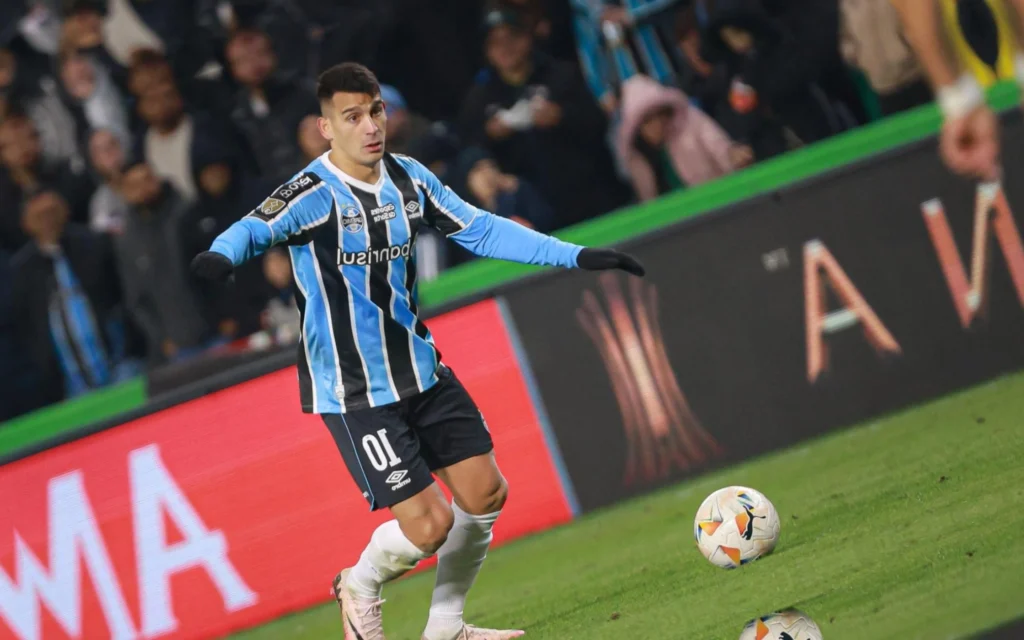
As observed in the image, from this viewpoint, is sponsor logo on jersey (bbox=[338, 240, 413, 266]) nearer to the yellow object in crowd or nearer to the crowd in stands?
the crowd in stands

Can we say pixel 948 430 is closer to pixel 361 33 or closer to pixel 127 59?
pixel 361 33

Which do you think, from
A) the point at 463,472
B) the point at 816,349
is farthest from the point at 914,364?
the point at 463,472

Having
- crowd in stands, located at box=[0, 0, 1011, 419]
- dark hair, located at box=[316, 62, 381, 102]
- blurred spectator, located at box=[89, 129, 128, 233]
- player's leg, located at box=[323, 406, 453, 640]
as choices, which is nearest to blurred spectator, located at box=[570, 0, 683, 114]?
crowd in stands, located at box=[0, 0, 1011, 419]

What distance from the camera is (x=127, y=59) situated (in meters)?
9.30

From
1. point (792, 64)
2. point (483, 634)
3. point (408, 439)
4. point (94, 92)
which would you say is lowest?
point (483, 634)

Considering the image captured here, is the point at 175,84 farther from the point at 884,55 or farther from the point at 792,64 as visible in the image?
the point at 884,55

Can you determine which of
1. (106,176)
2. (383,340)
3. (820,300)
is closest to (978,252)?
(820,300)

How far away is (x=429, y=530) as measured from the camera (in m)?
5.23

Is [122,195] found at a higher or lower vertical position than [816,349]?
higher

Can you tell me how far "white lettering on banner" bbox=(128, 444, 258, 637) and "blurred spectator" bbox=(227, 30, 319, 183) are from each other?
2230 millimetres

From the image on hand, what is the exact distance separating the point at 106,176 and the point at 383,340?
4378 mm

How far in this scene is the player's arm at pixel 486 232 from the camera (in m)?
5.40

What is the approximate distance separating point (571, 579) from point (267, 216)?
2.41m

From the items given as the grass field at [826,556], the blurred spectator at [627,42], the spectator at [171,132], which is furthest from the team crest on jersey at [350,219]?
the spectator at [171,132]
